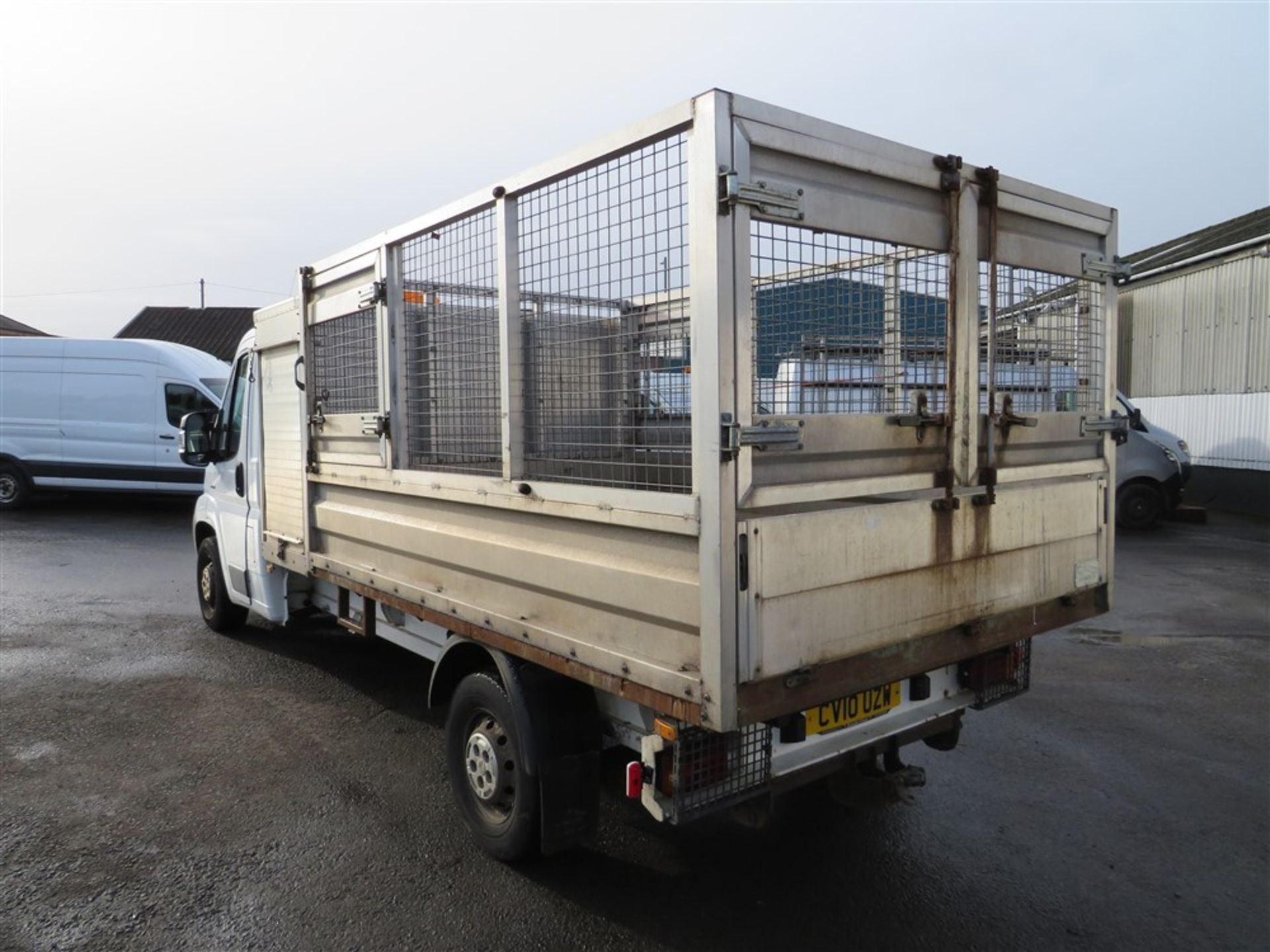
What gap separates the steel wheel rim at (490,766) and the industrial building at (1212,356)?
13.1m

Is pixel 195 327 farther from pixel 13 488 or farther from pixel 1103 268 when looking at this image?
pixel 1103 268

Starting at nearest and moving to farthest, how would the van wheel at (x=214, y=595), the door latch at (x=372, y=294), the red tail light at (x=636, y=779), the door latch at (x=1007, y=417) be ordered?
the red tail light at (x=636, y=779) → the door latch at (x=1007, y=417) → the door latch at (x=372, y=294) → the van wheel at (x=214, y=595)

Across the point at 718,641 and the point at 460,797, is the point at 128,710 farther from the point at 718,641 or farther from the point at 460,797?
the point at 718,641

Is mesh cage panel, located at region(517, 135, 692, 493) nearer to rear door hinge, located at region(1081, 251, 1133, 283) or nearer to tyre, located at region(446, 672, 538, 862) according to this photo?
tyre, located at region(446, 672, 538, 862)

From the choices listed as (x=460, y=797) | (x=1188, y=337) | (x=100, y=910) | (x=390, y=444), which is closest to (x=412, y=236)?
(x=390, y=444)

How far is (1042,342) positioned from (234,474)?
17.3 feet

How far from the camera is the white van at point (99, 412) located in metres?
13.6

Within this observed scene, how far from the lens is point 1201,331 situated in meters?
15.9

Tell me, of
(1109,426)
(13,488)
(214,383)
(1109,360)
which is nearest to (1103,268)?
(1109,360)

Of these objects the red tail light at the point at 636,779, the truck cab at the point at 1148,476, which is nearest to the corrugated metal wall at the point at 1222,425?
the truck cab at the point at 1148,476

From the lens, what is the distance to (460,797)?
371cm

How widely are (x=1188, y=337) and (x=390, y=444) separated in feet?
55.1

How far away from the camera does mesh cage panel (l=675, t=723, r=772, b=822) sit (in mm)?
2699

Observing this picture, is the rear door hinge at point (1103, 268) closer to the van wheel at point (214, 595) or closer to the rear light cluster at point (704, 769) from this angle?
the rear light cluster at point (704, 769)
